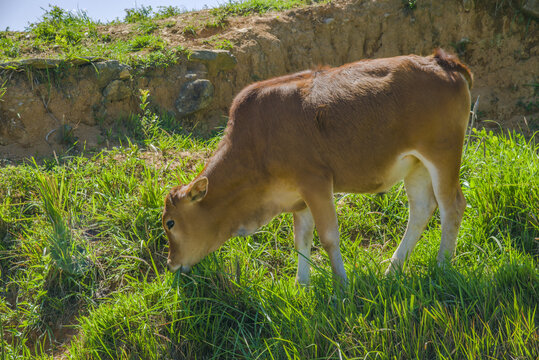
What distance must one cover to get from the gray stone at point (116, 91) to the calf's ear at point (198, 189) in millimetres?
3570

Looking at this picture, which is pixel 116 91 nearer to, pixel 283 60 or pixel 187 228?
pixel 283 60

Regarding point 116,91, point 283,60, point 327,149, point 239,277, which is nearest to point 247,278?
point 239,277

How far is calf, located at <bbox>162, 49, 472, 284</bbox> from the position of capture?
4.64 m

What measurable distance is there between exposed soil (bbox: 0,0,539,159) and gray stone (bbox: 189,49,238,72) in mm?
78

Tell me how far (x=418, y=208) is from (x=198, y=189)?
2117 millimetres

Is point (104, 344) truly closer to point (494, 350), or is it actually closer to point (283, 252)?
point (283, 252)

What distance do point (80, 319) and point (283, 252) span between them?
2049mm

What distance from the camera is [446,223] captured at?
487 centimetres

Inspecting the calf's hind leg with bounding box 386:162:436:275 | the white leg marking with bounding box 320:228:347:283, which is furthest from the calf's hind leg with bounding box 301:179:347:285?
the calf's hind leg with bounding box 386:162:436:275

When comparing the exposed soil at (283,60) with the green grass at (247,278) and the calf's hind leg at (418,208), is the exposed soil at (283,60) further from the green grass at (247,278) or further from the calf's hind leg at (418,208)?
the calf's hind leg at (418,208)

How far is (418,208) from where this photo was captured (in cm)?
523

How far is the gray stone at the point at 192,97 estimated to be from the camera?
8039 mm

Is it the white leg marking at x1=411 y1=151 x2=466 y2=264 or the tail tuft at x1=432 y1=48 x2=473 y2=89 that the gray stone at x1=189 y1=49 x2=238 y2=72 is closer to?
the tail tuft at x1=432 y1=48 x2=473 y2=89

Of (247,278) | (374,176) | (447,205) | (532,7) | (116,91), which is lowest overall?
(247,278)
